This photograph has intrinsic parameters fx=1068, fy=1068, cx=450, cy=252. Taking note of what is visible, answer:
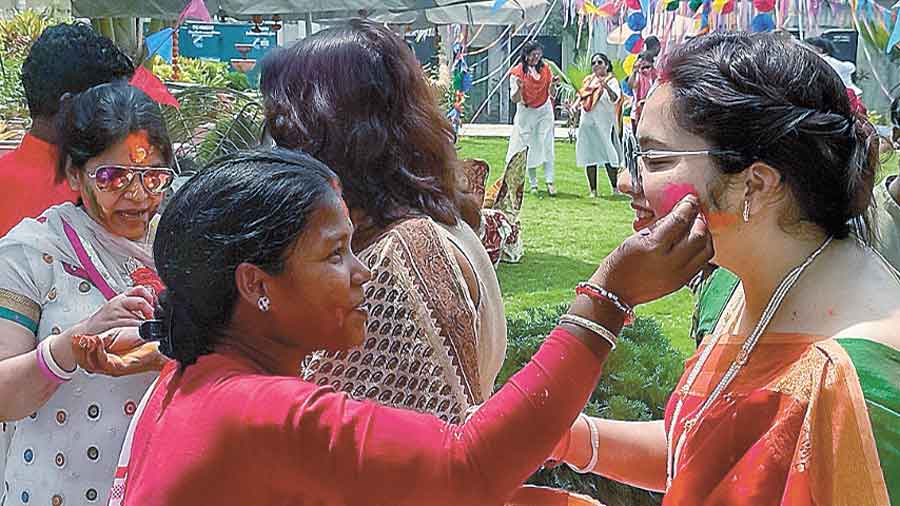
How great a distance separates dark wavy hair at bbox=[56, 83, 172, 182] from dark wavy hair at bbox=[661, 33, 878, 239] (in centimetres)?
126

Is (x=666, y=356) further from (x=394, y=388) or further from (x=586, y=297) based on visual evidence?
(x=586, y=297)

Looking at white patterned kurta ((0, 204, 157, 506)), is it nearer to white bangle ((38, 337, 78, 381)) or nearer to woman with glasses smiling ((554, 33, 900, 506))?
white bangle ((38, 337, 78, 381))

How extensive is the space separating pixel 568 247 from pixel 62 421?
8.25 metres

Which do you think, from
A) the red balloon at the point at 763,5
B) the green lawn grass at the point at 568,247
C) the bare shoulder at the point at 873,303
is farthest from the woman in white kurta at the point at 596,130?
the bare shoulder at the point at 873,303

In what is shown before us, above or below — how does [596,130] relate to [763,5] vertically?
below

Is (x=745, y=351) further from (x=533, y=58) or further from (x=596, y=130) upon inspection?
(x=533, y=58)

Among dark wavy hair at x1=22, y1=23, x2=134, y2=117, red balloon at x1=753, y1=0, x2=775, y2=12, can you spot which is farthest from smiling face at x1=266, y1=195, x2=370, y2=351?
red balloon at x1=753, y1=0, x2=775, y2=12

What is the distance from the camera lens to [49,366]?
6.77ft

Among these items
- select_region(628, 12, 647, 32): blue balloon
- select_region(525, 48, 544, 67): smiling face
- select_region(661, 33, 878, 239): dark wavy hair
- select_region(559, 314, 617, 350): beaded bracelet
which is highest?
select_region(661, 33, 878, 239): dark wavy hair

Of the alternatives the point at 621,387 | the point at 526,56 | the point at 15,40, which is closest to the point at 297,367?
the point at 621,387

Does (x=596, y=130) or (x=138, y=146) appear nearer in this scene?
(x=138, y=146)

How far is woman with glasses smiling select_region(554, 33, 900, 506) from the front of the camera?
147 cm

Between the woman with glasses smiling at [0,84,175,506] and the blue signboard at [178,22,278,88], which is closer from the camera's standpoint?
the woman with glasses smiling at [0,84,175,506]

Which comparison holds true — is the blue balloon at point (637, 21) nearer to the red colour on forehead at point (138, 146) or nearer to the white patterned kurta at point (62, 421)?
the red colour on forehead at point (138, 146)
